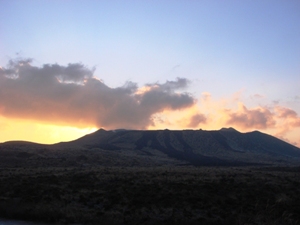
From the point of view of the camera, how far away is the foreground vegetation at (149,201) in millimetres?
15555

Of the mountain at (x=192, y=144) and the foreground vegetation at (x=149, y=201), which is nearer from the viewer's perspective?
the foreground vegetation at (x=149, y=201)

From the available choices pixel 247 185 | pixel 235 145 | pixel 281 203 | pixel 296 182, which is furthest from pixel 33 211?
pixel 235 145

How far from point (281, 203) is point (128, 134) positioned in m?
164

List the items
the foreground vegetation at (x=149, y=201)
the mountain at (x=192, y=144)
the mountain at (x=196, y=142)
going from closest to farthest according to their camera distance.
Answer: the foreground vegetation at (x=149, y=201)
the mountain at (x=192, y=144)
the mountain at (x=196, y=142)

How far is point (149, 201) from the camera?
847 inches

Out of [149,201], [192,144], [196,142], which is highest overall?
[196,142]

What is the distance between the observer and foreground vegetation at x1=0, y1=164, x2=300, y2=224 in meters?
15.6

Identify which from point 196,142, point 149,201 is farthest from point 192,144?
point 149,201

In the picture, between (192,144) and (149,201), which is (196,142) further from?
(149,201)

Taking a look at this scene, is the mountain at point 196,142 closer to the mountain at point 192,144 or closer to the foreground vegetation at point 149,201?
the mountain at point 192,144

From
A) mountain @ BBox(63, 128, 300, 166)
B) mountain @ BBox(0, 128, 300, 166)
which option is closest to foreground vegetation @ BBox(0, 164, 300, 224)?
mountain @ BBox(0, 128, 300, 166)

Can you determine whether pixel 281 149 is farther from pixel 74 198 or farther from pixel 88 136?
pixel 74 198

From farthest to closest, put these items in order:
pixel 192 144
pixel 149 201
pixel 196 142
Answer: pixel 196 142 < pixel 192 144 < pixel 149 201

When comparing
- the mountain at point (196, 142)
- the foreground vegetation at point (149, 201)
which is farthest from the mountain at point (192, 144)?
the foreground vegetation at point (149, 201)
